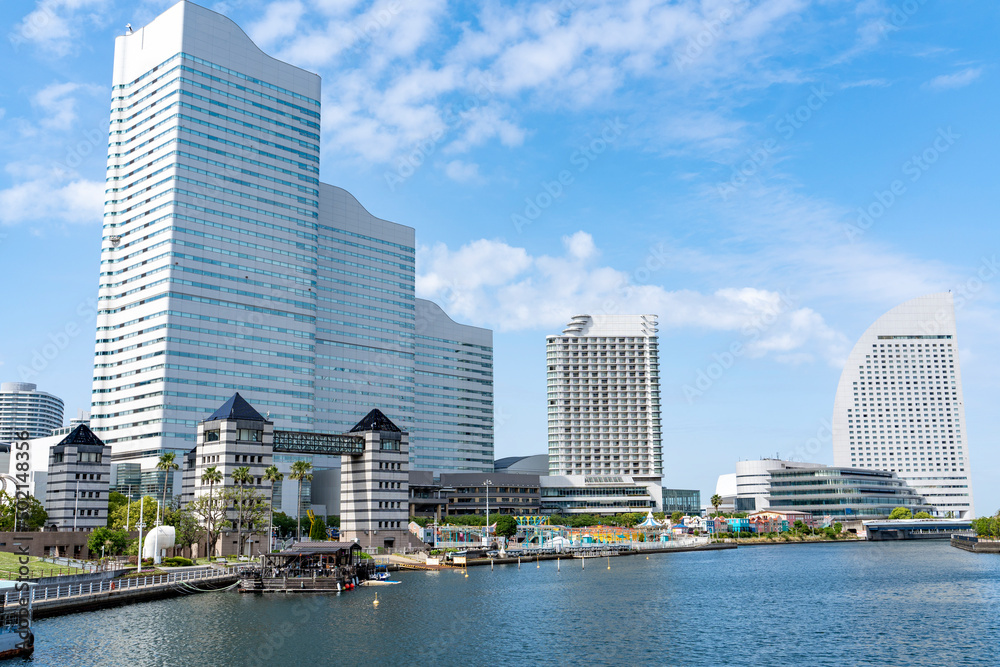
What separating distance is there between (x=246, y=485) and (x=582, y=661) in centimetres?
9851

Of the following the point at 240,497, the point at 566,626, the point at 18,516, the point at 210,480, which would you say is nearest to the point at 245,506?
the point at 240,497

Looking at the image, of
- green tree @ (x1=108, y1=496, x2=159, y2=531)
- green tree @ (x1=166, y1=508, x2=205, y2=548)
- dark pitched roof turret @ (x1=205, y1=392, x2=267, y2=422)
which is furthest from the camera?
dark pitched roof turret @ (x1=205, y1=392, x2=267, y2=422)

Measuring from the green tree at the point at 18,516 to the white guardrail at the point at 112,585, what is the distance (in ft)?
157

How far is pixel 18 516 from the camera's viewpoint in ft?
471

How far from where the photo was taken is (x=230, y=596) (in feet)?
354

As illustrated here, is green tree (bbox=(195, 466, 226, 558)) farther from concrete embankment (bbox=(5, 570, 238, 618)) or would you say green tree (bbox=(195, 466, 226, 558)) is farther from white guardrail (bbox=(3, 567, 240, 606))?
→ concrete embankment (bbox=(5, 570, 238, 618))

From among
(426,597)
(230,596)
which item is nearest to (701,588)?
(426,597)

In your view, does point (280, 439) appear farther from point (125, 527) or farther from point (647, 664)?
point (647, 664)

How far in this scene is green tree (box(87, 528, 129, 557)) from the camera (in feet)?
455

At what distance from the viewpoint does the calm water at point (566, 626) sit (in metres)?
69.8

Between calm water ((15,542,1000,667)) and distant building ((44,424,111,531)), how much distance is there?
70.9m

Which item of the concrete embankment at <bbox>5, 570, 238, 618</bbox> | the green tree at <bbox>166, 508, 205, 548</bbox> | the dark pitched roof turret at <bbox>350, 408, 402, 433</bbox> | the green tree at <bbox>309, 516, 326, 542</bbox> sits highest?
the dark pitched roof turret at <bbox>350, 408, 402, 433</bbox>

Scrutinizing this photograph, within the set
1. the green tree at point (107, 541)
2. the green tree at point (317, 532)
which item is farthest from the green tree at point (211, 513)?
the green tree at point (317, 532)

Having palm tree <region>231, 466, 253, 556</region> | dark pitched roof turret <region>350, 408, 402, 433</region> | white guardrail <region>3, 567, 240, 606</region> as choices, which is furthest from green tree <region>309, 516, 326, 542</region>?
white guardrail <region>3, 567, 240, 606</region>
